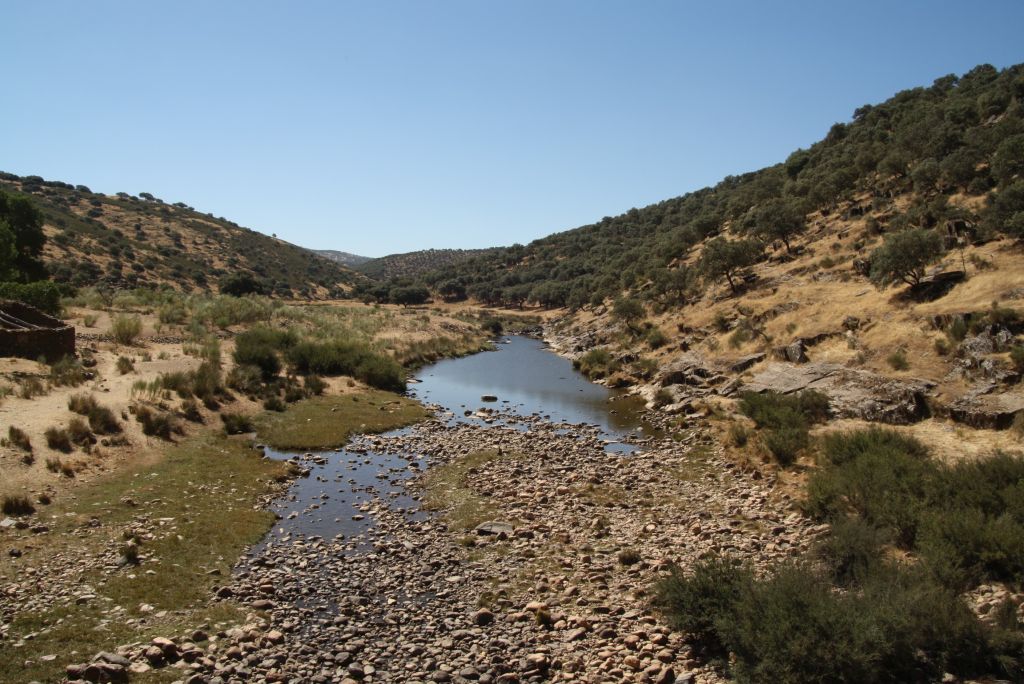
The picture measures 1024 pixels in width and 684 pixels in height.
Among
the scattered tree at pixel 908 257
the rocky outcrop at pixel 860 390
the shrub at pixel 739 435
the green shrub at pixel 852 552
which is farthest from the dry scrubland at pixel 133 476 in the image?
the scattered tree at pixel 908 257

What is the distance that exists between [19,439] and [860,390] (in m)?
29.6

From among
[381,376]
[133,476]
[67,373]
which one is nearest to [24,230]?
[67,373]

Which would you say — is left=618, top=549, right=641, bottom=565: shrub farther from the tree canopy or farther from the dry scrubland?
the tree canopy

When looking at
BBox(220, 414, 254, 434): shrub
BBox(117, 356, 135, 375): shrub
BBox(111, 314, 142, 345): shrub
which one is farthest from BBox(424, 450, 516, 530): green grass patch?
BBox(111, 314, 142, 345): shrub

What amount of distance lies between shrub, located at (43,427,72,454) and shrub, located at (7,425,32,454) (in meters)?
0.54

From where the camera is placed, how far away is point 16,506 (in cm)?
1400

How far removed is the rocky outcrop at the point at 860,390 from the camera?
68.4 feet

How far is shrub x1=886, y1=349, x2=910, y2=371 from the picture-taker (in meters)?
23.9

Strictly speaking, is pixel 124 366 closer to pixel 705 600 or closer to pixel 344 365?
pixel 344 365

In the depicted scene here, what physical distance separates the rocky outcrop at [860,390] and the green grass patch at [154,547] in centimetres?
2138

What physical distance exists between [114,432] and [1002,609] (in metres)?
24.6

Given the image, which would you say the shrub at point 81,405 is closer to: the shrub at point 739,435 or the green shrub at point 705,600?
the green shrub at point 705,600

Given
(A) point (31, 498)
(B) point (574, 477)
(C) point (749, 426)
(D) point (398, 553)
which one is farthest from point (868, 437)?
(A) point (31, 498)

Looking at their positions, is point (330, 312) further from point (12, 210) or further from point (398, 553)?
point (398, 553)
